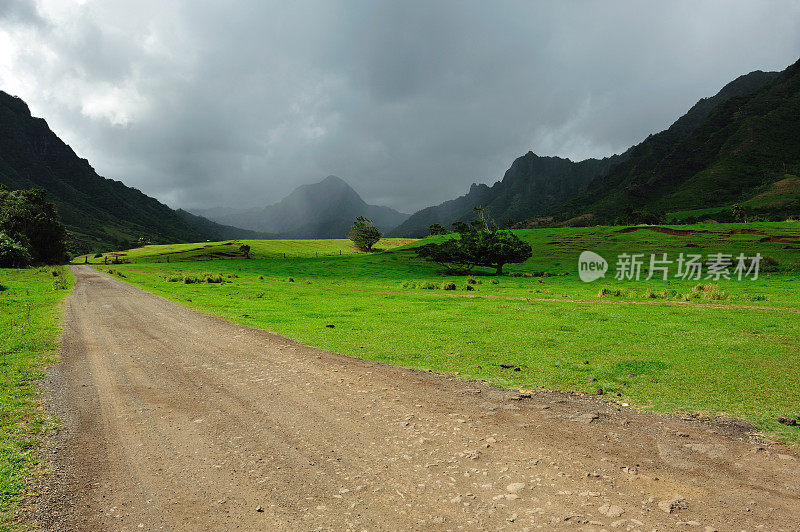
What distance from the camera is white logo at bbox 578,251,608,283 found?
58.6 meters

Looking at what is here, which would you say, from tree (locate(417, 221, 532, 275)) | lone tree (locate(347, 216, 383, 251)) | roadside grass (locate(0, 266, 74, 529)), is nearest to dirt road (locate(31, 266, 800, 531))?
roadside grass (locate(0, 266, 74, 529))

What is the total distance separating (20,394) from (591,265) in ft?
254

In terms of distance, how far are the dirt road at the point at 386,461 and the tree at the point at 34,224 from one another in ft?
330

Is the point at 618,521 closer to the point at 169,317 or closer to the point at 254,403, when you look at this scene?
the point at 254,403

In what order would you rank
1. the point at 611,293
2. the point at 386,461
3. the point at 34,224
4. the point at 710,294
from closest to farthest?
the point at 386,461 < the point at 710,294 < the point at 611,293 < the point at 34,224

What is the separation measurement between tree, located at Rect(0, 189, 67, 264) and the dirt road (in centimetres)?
10059

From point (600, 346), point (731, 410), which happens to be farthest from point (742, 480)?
point (600, 346)

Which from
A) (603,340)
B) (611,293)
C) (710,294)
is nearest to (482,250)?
(611,293)

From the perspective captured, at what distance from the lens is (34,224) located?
3290 inches

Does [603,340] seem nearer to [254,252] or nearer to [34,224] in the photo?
[34,224]

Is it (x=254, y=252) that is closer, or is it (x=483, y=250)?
(x=483, y=250)

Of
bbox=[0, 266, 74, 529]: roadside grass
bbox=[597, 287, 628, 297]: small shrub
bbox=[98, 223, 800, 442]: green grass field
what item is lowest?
bbox=[0, 266, 74, 529]: roadside grass

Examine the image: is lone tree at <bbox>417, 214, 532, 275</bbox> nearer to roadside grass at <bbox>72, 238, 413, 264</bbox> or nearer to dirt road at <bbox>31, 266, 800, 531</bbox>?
dirt road at <bbox>31, 266, 800, 531</bbox>

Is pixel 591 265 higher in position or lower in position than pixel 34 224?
lower
